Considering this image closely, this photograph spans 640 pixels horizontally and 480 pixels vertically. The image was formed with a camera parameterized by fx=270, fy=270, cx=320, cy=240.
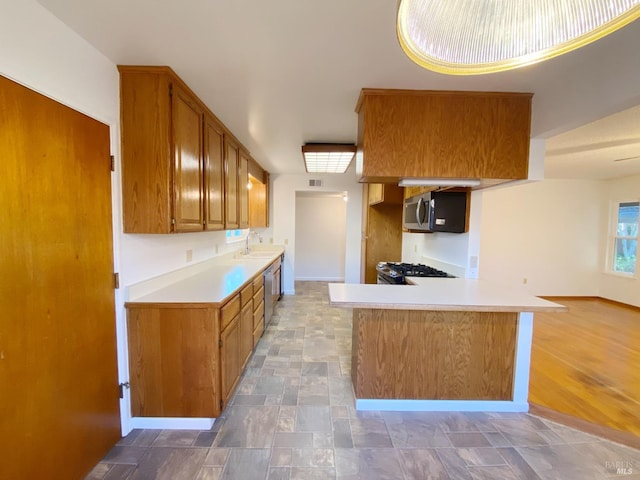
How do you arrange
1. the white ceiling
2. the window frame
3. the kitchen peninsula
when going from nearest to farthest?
the white ceiling < the kitchen peninsula < the window frame

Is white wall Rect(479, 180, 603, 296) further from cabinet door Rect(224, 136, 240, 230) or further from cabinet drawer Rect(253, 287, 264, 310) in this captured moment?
cabinet door Rect(224, 136, 240, 230)

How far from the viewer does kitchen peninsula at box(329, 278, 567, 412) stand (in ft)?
6.88

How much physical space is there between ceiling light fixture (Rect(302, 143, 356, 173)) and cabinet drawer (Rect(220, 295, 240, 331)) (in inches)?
77.3

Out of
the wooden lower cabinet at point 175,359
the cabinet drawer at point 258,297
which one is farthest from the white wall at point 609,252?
the wooden lower cabinet at point 175,359

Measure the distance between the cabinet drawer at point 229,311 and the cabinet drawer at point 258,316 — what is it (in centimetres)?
66

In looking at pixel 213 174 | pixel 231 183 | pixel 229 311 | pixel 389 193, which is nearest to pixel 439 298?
pixel 229 311

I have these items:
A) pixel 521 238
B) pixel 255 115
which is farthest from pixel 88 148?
pixel 521 238

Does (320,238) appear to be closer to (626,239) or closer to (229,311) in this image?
(229,311)

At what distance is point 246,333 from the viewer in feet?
8.37

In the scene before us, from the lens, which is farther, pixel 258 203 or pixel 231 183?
pixel 258 203

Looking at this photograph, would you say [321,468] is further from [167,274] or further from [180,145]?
[180,145]

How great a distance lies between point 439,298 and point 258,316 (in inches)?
77.2

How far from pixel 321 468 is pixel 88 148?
2.26 m

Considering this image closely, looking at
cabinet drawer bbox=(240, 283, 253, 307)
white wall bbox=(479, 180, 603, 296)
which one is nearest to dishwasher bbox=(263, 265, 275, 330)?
cabinet drawer bbox=(240, 283, 253, 307)
